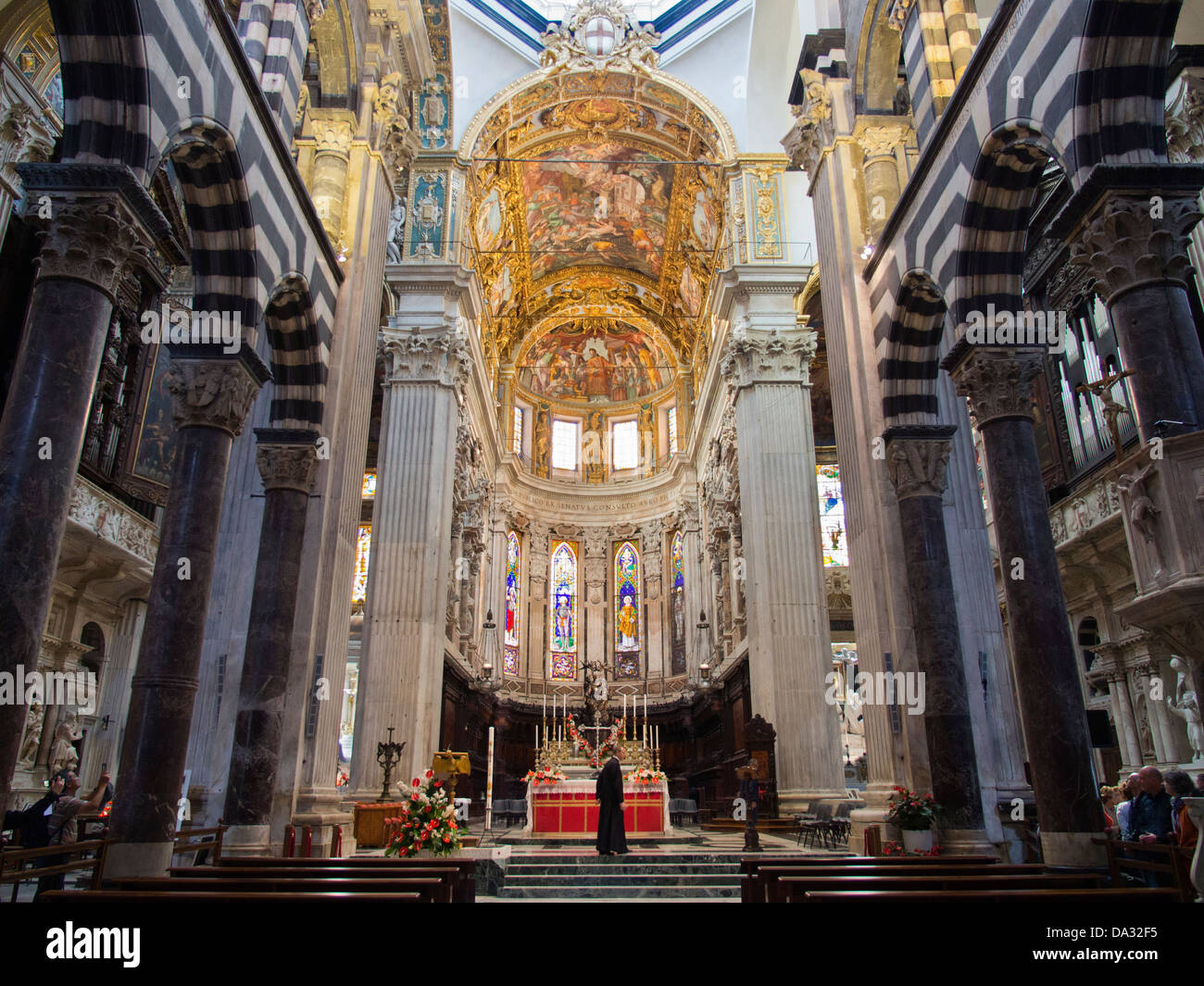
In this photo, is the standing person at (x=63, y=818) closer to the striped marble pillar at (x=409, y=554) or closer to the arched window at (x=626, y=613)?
the striped marble pillar at (x=409, y=554)

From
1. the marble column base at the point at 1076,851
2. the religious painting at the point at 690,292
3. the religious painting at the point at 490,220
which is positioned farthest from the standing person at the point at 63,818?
the religious painting at the point at 690,292

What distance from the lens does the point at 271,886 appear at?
5.39 metres

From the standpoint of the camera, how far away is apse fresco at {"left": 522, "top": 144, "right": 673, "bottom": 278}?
24.5 metres

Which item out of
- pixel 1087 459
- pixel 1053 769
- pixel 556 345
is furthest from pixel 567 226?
pixel 1053 769

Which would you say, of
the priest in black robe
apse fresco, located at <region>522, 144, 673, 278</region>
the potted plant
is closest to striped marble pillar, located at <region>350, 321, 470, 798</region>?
the priest in black robe

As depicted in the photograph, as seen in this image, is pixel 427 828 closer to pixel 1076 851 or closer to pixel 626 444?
pixel 1076 851

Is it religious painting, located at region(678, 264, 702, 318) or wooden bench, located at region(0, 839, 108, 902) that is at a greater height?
religious painting, located at region(678, 264, 702, 318)

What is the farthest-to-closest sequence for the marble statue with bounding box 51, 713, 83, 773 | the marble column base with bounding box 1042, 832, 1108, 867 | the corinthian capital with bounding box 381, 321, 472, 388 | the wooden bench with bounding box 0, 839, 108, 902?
the corinthian capital with bounding box 381, 321, 472, 388, the marble statue with bounding box 51, 713, 83, 773, the marble column base with bounding box 1042, 832, 1108, 867, the wooden bench with bounding box 0, 839, 108, 902

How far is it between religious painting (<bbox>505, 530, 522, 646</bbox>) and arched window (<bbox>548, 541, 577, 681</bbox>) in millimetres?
1419

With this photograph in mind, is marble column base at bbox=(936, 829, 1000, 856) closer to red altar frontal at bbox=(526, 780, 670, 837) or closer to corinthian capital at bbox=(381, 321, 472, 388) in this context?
red altar frontal at bbox=(526, 780, 670, 837)

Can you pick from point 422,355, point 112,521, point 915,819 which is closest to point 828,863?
point 915,819
